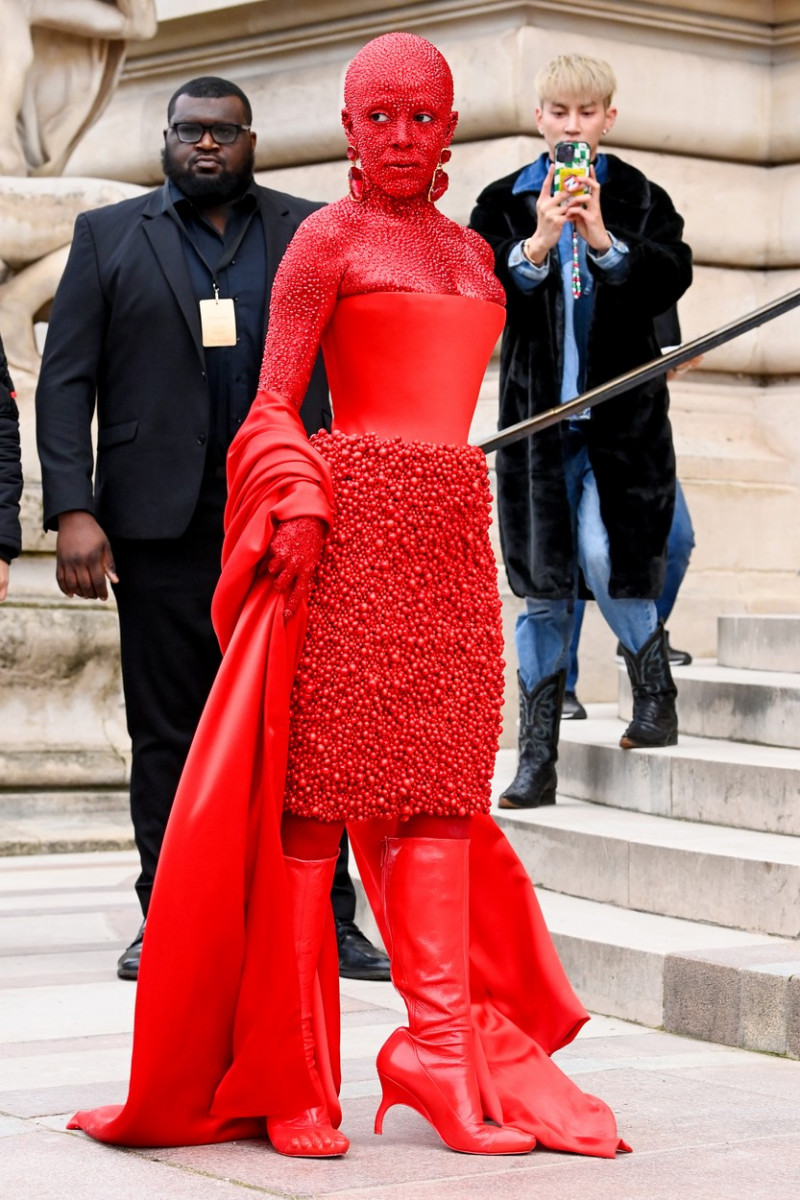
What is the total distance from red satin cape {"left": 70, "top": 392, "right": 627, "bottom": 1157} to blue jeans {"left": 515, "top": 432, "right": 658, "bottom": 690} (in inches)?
100.0

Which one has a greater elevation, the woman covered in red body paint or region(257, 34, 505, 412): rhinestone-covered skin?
region(257, 34, 505, 412): rhinestone-covered skin

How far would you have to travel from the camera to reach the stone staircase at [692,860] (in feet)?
16.1

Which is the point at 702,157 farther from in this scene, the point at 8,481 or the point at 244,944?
the point at 244,944

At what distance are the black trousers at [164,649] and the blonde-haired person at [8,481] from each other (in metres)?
Result: 0.24

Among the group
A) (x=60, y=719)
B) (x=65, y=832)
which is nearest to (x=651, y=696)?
(x=65, y=832)

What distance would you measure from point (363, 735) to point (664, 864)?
1.89 m

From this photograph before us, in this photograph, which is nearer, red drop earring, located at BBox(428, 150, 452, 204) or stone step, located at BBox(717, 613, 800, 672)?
red drop earring, located at BBox(428, 150, 452, 204)

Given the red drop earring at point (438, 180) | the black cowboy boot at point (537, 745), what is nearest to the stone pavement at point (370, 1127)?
the black cowboy boot at point (537, 745)

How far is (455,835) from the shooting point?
13.1ft

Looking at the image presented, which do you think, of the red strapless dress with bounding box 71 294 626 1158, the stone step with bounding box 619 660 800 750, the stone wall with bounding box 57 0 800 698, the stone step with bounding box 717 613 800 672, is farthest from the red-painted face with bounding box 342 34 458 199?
the stone wall with bounding box 57 0 800 698

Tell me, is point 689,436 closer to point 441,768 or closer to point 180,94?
point 180,94

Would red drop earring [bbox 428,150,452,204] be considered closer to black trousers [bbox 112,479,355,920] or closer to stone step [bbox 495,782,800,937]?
black trousers [bbox 112,479,355,920]

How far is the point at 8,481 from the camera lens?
17.9 ft

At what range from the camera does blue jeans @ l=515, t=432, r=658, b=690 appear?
638 centimetres
